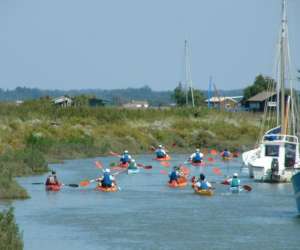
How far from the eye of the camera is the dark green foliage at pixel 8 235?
91.4 ft

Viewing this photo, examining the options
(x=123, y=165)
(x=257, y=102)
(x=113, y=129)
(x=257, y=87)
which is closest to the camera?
(x=123, y=165)

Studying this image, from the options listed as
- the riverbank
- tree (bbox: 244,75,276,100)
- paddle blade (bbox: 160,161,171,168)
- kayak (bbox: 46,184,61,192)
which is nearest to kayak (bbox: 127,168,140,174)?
paddle blade (bbox: 160,161,171,168)

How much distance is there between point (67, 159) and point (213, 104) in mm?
74054

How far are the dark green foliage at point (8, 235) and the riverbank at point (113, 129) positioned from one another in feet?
122

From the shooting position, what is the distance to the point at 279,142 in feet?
172

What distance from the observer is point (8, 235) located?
28094 millimetres

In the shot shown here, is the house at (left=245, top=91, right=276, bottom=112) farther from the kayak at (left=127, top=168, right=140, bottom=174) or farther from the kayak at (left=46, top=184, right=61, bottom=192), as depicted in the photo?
the kayak at (left=46, top=184, right=61, bottom=192)

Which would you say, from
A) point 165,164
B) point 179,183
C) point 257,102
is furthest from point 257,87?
point 179,183

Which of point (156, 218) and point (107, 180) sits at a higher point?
point (107, 180)

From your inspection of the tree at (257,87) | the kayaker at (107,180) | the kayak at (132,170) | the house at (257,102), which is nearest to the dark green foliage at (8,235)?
the kayaker at (107,180)

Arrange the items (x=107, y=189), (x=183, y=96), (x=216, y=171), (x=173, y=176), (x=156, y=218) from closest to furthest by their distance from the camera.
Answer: (x=156, y=218)
(x=107, y=189)
(x=173, y=176)
(x=216, y=171)
(x=183, y=96)

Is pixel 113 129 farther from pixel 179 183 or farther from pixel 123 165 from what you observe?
pixel 179 183

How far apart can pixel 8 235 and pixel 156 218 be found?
13.4 meters

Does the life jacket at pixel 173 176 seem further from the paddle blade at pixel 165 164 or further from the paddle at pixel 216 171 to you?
the paddle blade at pixel 165 164
